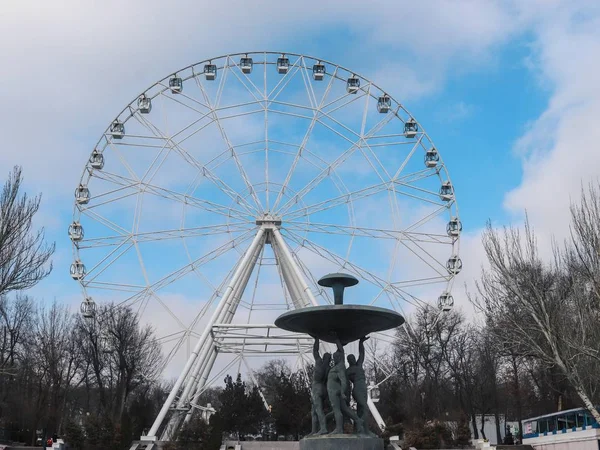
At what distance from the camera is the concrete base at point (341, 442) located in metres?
16.2

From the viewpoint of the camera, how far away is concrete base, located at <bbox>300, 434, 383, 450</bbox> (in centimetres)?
1616

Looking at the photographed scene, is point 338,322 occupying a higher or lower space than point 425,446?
higher

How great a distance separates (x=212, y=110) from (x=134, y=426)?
1715 cm

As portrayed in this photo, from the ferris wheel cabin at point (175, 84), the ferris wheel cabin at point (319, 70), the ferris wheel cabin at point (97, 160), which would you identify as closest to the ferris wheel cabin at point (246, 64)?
the ferris wheel cabin at point (175, 84)

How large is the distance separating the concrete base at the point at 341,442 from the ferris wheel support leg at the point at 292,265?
14.2 m

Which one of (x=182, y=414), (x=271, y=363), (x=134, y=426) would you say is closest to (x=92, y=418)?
(x=134, y=426)

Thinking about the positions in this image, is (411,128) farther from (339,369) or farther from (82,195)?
(339,369)

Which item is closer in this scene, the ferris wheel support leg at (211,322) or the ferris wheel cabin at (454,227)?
the ferris wheel support leg at (211,322)

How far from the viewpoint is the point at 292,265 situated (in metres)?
33.0

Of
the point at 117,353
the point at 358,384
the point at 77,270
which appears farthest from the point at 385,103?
the point at 117,353

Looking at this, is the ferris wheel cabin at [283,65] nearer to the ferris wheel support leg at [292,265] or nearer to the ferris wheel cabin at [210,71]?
the ferris wheel cabin at [210,71]

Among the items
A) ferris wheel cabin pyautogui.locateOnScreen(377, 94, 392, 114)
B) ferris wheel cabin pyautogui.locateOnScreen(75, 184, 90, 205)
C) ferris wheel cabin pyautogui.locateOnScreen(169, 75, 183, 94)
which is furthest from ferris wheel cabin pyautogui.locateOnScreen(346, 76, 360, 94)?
ferris wheel cabin pyautogui.locateOnScreen(75, 184, 90, 205)

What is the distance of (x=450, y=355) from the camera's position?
185ft

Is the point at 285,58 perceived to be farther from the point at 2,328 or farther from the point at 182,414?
the point at 2,328
